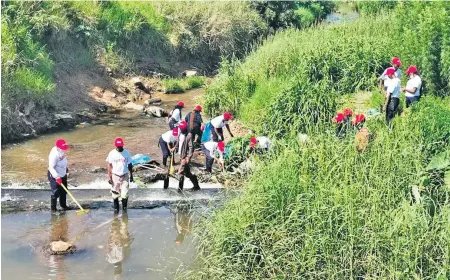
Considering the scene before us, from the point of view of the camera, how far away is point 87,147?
14.9 metres

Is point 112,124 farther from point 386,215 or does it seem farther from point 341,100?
point 386,215

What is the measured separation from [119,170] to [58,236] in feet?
4.73

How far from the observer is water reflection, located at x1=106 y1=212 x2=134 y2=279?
362 inches

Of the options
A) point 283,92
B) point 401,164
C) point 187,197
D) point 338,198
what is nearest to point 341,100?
point 283,92

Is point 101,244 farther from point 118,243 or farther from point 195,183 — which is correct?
point 195,183

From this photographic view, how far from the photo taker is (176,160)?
13891mm

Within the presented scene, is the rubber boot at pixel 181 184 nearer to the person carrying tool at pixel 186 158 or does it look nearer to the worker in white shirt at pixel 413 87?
the person carrying tool at pixel 186 158

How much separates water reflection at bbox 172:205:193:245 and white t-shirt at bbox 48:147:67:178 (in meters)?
2.06

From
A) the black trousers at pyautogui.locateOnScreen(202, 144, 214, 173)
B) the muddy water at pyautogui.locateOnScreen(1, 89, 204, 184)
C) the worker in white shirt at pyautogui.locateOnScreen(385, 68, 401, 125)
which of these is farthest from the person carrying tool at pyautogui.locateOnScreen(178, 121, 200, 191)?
the worker in white shirt at pyautogui.locateOnScreen(385, 68, 401, 125)

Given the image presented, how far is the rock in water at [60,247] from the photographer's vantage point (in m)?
9.34

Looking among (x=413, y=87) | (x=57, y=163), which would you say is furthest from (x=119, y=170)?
(x=413, y=87)

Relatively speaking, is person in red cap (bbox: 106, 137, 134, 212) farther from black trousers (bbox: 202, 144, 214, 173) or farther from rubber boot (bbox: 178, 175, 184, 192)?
black trousers (bbox: 202, 144, 214, 173)

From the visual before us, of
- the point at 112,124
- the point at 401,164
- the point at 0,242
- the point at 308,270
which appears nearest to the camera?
the point at 308,270

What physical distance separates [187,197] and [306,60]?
579cm
